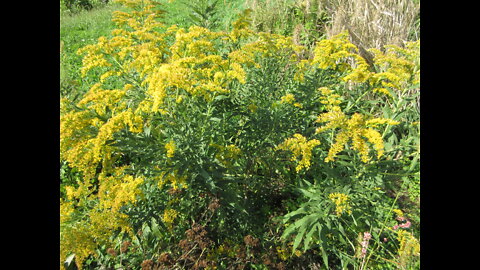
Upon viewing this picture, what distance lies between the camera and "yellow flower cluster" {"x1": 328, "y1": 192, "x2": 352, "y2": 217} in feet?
6.57

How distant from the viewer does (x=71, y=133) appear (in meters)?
1.95

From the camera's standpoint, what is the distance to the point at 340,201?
2012 mm

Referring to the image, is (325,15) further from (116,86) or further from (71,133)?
(71,133)

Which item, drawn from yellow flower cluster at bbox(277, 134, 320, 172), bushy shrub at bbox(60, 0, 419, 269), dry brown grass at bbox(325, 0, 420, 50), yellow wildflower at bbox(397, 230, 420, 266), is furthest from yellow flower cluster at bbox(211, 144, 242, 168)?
dry brown grass at bbox(325, 0, 420, 50)

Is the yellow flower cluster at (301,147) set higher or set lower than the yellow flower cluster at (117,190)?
higher

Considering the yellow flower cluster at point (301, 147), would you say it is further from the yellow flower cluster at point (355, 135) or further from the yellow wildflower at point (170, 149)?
the yellow wildflower at point (170, 149)

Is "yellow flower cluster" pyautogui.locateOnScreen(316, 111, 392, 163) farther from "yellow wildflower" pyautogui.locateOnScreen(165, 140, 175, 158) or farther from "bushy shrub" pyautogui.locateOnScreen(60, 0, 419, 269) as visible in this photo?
"yellow wildflower" pyautogui.locateOnScreen(165, 140, 175, 158)

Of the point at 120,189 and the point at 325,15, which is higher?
the point at 325,15

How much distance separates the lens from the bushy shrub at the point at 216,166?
1.99 meters

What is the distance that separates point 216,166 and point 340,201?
831mm

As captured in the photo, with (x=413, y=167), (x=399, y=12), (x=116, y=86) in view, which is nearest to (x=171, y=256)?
(x=413, y=167)

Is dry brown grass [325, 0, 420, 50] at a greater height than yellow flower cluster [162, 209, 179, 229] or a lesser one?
greater

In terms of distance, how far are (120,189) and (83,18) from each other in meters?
7.88

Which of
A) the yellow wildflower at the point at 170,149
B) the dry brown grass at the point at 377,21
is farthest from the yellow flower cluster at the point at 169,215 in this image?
the dry brown grass at the point at 377,21
